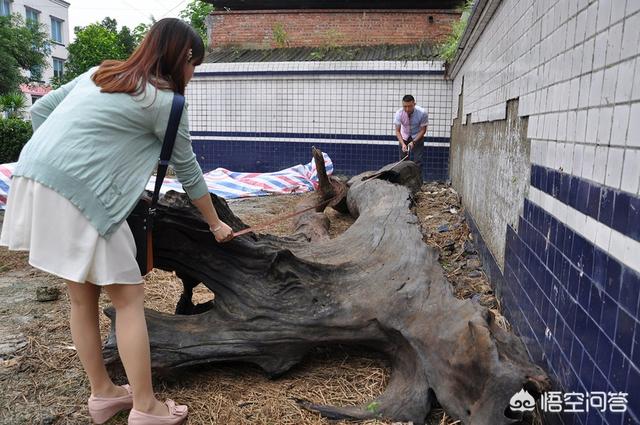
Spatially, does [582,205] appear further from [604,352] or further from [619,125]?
[604,352]

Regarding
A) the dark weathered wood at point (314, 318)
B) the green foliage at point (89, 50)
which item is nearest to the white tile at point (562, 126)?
the dark weathered wood at point (314, 318)

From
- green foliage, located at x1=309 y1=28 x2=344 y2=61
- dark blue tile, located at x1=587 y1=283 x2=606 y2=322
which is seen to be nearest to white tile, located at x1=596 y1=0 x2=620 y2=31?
dark blue tile, located at x1=587 y1=283 x2=606 y2=322

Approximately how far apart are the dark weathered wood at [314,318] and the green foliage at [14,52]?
19.4 metres

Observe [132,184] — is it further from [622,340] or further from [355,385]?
[622,340]

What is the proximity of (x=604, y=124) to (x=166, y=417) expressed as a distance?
192 cm

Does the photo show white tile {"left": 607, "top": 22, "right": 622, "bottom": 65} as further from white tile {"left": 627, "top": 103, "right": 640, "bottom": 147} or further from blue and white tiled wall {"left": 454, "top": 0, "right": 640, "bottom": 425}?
white tile {"left": 627, "top": 103, "right": 640, "bottom": 147}

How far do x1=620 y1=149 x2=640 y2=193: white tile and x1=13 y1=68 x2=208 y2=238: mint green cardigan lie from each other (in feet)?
4.90

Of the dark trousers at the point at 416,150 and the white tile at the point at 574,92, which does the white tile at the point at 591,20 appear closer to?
the white tile at the point at 574,92

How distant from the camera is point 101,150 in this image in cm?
192

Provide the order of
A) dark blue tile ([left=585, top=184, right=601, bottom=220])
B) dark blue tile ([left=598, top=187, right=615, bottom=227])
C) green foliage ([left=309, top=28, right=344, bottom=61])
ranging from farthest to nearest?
green foliage ([left=309, top=28, right=344, bottom=61]) → dark blue tile ([left=585, top=184, right=601, bottom=220]) → dark blue tile ([left=598, top=187, right=615, bottom=227])

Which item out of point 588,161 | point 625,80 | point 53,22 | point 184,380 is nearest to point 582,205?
point 588,161

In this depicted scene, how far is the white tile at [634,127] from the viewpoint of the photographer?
55.5 inches

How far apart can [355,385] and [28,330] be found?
1984mm

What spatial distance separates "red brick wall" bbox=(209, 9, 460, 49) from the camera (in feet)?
38.6
